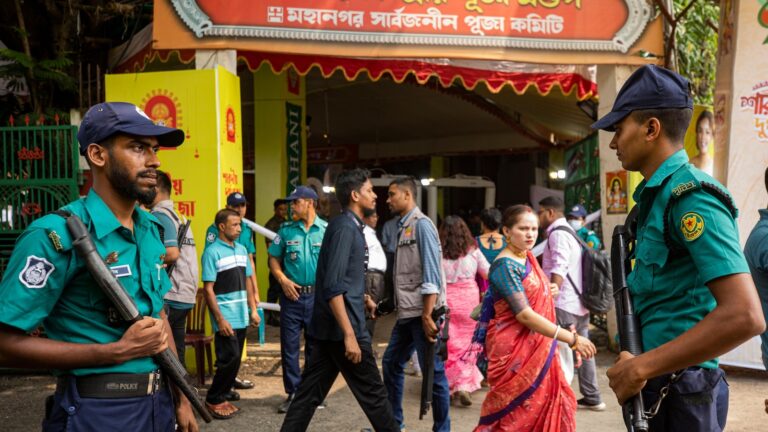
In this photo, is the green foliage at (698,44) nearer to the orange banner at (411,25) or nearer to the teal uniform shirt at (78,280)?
the orange banner at (411,25)

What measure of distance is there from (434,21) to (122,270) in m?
6.55

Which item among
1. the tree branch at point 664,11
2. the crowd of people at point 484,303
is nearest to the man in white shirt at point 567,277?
the crowd of people at point 484,303

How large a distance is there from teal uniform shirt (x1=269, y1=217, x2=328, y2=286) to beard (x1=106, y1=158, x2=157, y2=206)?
3987 millimetres

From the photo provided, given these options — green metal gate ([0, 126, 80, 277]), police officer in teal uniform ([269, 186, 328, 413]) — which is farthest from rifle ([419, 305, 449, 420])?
green metal gate ([0, 126, 80, 277])

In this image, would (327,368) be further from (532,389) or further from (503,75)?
(503,75)

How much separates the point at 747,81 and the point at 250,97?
8.83 meters

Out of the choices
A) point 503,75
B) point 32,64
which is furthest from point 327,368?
point 32,64

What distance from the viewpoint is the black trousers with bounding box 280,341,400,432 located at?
4355 millimetres

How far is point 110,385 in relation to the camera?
222 centimetres

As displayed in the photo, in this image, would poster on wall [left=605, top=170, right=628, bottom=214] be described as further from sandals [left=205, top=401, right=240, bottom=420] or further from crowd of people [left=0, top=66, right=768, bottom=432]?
sandals [left=205, top=401, right=240, bottom=420]

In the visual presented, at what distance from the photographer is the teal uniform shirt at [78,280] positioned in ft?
6.82

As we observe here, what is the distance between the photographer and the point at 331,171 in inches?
696

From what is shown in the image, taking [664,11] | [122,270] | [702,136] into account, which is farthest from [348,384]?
[664,11]

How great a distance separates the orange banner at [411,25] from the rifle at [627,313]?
6233 millimetres
